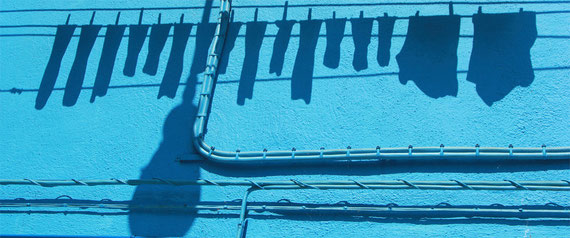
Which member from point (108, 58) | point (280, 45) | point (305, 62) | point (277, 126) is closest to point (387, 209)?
point (277, 126)

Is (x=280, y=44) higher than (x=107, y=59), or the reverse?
(x=107, y=59)

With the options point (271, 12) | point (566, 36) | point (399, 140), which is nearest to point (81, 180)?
point (271, 12)

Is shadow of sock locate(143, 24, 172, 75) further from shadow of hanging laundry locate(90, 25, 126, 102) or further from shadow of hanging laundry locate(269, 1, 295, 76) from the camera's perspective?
shadow of hanging laundry locate(269, 1, 295, 76)

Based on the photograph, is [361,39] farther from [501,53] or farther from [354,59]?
[501,53]

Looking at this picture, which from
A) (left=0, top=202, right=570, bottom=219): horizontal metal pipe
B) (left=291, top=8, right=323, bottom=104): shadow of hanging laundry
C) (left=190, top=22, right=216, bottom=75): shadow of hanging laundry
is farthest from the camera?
(left=190, top=22, right=216, bottom=75): shadow of hanging laundry

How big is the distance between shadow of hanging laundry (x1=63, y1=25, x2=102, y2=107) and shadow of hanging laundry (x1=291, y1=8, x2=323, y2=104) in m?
1.93

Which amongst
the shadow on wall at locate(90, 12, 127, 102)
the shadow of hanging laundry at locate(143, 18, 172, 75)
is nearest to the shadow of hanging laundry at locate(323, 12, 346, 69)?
the shadow of hanging laundry at locate(143, 18, 172, 75)

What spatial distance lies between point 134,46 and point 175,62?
460 mm

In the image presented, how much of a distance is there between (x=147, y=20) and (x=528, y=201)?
360 centimetres

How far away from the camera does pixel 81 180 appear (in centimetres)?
430

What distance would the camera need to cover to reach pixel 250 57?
4754 millimetres

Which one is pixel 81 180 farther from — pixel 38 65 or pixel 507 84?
pixel 507 84

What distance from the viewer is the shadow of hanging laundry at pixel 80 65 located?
15.8ft

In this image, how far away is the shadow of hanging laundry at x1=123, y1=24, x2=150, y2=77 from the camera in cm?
486
